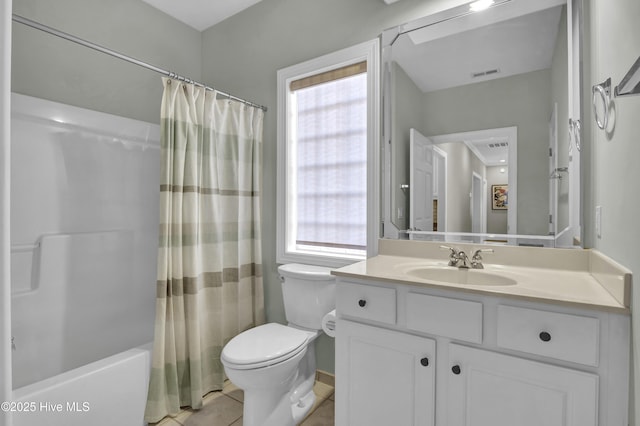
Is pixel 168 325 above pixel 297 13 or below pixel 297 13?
below

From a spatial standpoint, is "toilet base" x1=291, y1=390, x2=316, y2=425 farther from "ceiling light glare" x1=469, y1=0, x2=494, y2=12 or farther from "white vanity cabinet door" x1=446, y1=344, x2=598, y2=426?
"ceiling light glare" x1=469, y1=0, x2=494, y2=12

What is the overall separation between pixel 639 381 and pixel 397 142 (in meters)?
1.36

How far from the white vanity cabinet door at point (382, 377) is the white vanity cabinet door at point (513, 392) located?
90 mm

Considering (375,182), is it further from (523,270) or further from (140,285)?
(140,285)

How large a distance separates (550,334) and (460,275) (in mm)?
453

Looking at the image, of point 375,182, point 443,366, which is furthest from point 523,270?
point 375,182

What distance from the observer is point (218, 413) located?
1.82 m

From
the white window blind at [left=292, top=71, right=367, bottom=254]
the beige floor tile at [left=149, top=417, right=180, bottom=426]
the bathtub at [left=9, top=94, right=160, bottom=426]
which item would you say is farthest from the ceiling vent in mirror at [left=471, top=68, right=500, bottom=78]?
the beige floor tile at [left=149, top=417, right=180, bottom=426]

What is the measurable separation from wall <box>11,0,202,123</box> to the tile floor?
202cm

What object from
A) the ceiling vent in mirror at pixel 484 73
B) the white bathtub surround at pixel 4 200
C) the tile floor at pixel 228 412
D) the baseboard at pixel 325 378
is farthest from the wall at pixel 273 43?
the white bathtub surround at pixel 4 200

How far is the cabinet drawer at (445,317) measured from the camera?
1075 mm

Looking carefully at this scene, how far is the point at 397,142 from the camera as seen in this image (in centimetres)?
181

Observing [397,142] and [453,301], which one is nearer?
[453,301]

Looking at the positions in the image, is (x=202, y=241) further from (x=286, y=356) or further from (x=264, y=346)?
(x=286, y=356)
